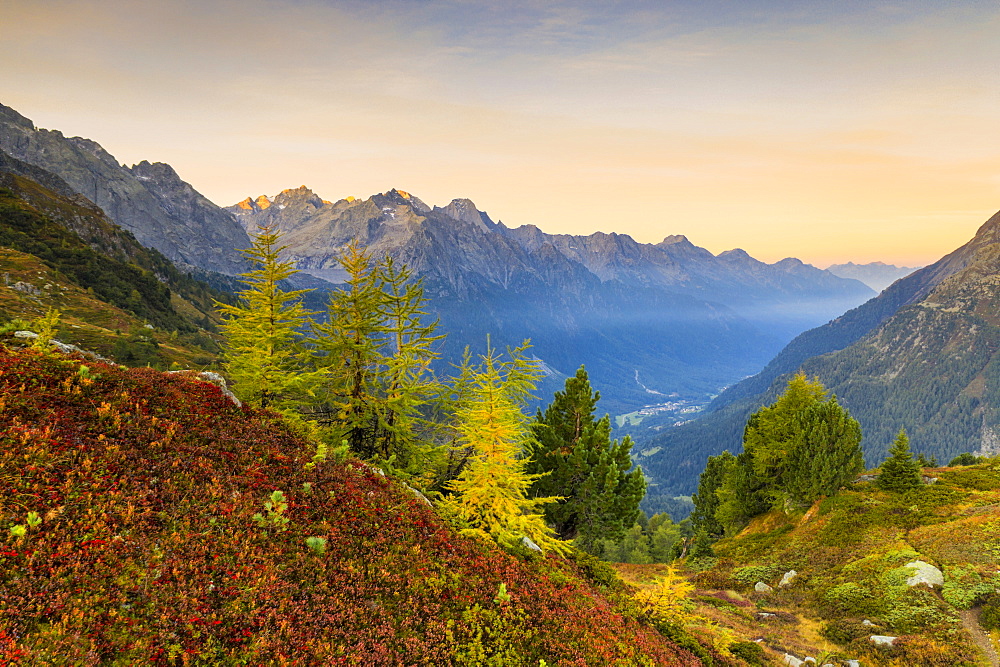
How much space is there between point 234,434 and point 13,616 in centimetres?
728

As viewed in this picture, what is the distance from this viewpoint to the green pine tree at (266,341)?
1798 cm

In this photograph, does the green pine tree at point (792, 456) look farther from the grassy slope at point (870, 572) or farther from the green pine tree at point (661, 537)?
the green pine tree at point (661, 537)

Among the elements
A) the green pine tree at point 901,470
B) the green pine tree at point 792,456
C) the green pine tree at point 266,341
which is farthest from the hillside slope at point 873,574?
the green pine tree at point 266,341

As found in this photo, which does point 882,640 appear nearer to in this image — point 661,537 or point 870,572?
point 870,572

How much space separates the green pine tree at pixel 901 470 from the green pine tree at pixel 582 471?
19617 millimetres

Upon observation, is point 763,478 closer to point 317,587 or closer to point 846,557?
point 846,557

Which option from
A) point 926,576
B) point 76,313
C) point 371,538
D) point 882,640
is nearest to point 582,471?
point 882,640

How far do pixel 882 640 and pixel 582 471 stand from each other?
1683cm

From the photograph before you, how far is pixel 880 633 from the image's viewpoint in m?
19.5

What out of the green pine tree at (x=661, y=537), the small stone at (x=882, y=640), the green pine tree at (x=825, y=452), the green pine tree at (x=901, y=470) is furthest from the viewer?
the green pine tree at (x=661, y=537)

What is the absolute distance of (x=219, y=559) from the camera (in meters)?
8.53

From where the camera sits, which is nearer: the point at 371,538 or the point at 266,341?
the point at 371,538

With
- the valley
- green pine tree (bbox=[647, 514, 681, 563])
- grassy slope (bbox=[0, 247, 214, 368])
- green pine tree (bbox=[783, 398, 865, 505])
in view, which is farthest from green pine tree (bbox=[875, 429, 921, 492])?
grassy slope (bbox=[0, 247, 214, 368])

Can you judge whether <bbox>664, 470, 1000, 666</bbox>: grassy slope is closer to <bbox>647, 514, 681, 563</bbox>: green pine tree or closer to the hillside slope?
the hillside slope
